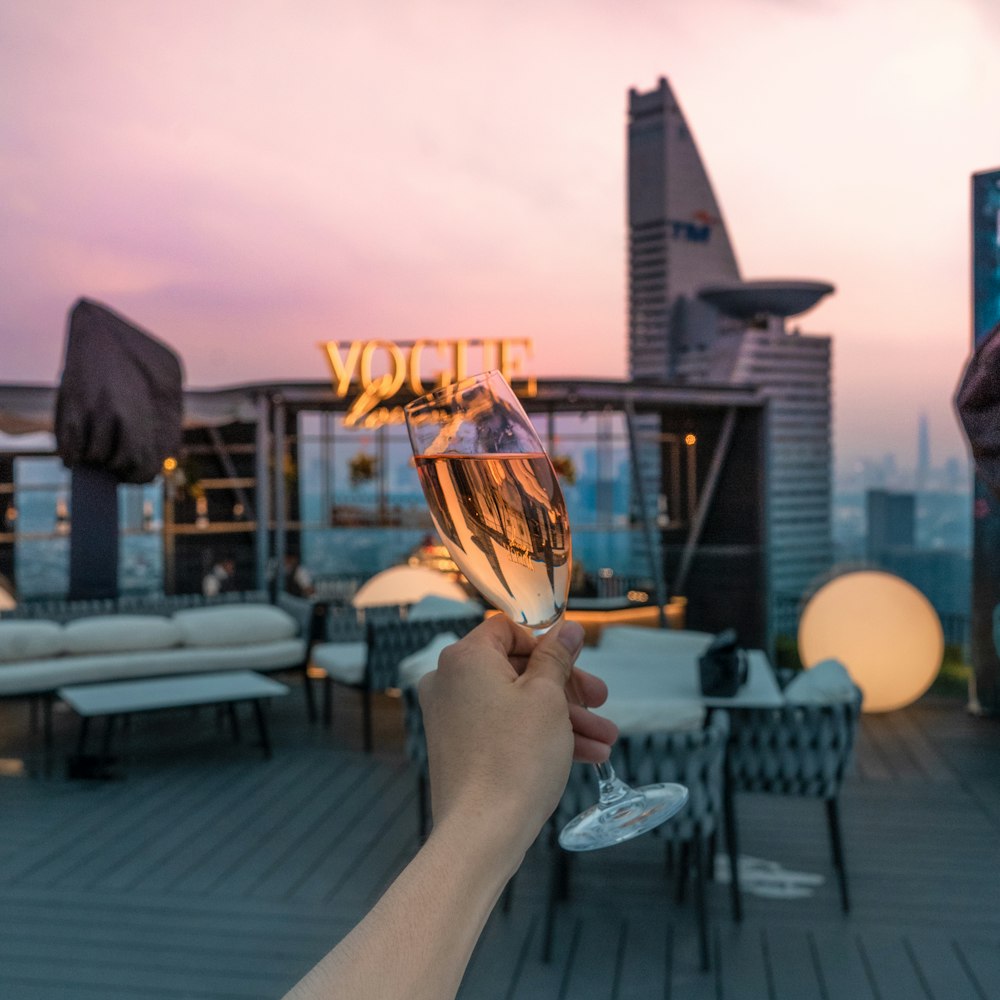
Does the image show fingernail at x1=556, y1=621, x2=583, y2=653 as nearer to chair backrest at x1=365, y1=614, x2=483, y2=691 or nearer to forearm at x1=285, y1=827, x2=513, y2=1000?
forearm at x1=285, y1=827, x2=513, y2=1000

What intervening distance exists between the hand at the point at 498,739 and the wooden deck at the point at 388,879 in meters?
2.59

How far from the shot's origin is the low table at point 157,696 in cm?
517

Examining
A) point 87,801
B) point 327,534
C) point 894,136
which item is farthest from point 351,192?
point 87,801

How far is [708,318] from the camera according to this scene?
51.1ft

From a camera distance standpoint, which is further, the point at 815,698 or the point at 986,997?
the point at 815,698

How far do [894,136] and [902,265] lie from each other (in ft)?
7.88

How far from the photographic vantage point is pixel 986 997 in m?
2.92

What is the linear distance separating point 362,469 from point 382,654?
22.1 ft

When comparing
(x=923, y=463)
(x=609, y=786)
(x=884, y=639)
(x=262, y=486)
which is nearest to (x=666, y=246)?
(x=923, y=463)

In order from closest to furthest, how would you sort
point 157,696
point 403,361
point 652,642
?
point 652,642
point 157,696
point 403,361

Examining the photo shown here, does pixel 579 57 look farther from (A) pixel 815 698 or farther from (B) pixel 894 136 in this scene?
(A) pixel 815 698

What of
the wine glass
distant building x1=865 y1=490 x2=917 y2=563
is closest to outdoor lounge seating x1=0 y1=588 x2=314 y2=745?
distant building x1=865 y1=490 x2=917 y2=563

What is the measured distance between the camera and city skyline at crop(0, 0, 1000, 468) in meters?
7.40

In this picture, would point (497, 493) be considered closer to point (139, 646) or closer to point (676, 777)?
point (676, 777)
